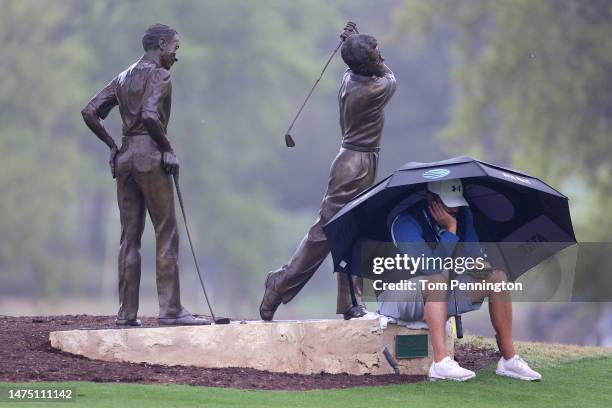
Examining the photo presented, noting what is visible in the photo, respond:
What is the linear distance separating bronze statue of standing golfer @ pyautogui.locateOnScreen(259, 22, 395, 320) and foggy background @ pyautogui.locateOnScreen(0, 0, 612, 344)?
60.6ft

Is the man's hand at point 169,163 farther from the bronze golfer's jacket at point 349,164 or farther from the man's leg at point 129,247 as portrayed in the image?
the bronze golfer's jacket at point 349,164

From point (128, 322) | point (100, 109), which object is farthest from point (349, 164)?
point (128, 322)

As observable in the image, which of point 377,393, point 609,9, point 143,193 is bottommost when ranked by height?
point 377,393

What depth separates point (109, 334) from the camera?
459 inches

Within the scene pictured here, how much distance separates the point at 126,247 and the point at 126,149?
81 cm

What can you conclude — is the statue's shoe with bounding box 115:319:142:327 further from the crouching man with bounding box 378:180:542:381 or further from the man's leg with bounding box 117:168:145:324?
the crouching man with bounding box 378:180:542:381

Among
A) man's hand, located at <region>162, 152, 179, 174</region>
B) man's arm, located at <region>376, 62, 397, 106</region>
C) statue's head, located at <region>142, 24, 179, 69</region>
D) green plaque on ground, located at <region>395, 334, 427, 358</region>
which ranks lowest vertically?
green plaque on ground, located at <region>395, 334, 427, 358</region>

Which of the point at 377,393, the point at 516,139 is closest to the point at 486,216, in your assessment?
the point at 377,393

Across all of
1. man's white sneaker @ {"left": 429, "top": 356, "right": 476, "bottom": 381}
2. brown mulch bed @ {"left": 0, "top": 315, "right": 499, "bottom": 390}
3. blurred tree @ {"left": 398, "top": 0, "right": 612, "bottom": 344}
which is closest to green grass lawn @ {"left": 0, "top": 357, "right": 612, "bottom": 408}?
man's white sneaker @ {"left": 429, "top": 356, "right": 476, "bottom": 381}

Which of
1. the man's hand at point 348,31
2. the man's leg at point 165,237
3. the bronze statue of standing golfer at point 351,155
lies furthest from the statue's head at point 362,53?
the man's leg at point 165,237

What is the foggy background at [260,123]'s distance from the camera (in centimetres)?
3219

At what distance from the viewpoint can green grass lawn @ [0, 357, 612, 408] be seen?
10.3 meters

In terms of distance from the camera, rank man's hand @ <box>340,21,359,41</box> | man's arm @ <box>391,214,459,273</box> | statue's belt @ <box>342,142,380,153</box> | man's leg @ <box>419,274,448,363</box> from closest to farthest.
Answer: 1. man's leg @ <box>419,274,448,363</box>
2. man's arm @ <box>391,214,459,273</box>
3. statue's belt @ <box>342,142,380,153</box>
4. man's hand @ <box>340,21,359,41</box>

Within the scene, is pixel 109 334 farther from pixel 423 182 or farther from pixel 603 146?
pixel 603 146
